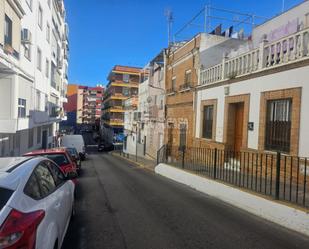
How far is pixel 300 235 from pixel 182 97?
51.2 feet

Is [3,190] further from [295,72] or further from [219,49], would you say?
[219,49]

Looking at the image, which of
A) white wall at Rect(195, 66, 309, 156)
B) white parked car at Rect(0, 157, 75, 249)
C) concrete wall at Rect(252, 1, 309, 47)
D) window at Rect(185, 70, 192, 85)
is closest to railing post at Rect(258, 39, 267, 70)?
white wall at Rect(195, 66, 309, 156)

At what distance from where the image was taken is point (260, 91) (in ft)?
39.1

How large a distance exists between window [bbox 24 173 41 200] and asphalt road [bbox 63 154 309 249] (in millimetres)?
1621

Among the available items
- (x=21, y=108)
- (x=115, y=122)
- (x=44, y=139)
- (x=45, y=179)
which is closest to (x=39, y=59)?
(x=21, y=108)

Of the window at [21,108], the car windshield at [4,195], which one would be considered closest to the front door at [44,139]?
the window at [21,108]

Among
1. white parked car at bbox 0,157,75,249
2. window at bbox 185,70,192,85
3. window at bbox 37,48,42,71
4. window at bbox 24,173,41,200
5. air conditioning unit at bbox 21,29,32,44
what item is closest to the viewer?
white parked car at bbox 0,157,75,249

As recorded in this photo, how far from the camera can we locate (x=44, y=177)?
444cm

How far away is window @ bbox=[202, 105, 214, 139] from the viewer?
54.1ft

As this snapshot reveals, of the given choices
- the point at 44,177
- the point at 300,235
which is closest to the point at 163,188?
the point at 300,235

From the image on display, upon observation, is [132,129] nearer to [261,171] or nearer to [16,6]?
[16,6]

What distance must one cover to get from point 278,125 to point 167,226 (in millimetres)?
6525

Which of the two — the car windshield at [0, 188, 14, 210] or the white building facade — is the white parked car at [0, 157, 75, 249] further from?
the white building facade

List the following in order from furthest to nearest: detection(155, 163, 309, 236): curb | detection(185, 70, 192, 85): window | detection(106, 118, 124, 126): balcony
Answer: detection(106, 118, 124, 126): balcony
detection(185, 70, 192, 85): window
detection(155, 163, 309, 236): curb
